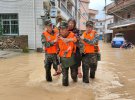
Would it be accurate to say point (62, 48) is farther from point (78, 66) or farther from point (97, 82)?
point (97, 82)

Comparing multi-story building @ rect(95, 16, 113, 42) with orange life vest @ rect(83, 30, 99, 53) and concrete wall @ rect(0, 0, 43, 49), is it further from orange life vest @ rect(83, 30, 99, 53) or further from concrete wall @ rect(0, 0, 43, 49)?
orange life vest @ rect(83, 30, 99, 53)

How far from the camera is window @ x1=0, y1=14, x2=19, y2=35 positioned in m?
24.3

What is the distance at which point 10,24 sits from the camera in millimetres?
24312

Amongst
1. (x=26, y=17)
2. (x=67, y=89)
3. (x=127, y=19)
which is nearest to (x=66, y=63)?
(x=67, y=89)

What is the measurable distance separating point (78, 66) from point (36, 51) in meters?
15.3

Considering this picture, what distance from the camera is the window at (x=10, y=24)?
79.8 ft

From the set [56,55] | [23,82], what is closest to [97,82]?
[56,55]

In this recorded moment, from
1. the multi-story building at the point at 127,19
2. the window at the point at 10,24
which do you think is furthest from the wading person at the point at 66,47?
the multi-story building at the point at 127,19

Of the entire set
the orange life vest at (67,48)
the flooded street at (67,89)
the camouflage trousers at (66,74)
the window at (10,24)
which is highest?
the window at (10,24)

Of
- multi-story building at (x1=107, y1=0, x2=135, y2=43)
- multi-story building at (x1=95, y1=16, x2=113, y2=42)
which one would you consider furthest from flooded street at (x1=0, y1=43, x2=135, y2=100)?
multi-story building at (x1=95, y1=16, x2=113, y2=42)

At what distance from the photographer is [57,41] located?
8.49 m

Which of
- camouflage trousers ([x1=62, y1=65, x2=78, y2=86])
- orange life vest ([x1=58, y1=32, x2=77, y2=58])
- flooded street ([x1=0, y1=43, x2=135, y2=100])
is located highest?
orange life vest ([x1=58, y1=32, x2=77, y2=58])

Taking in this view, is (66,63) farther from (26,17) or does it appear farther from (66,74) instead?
(26,17)

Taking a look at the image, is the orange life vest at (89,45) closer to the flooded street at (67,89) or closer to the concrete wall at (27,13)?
the flooded street at (67,89)
